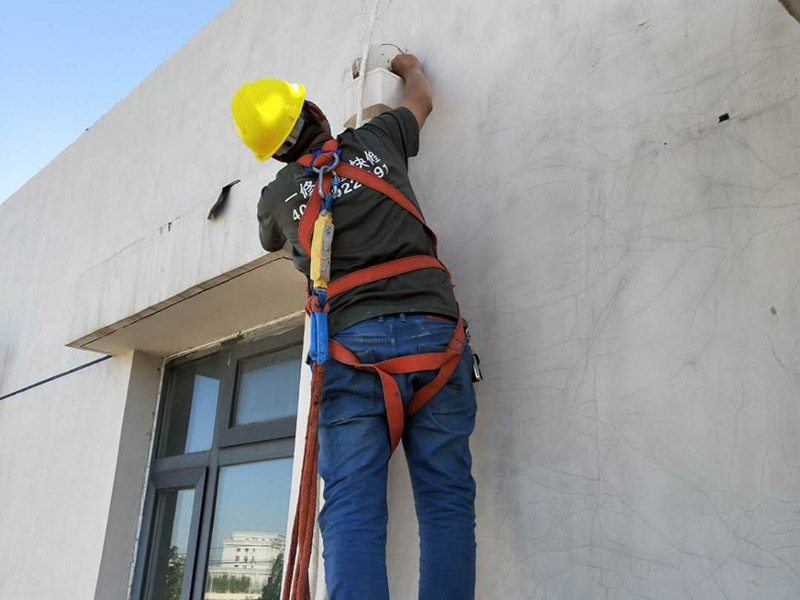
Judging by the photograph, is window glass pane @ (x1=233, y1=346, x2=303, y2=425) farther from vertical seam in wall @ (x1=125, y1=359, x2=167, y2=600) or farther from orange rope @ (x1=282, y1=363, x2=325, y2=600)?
orange rope @ (x1=282, y1=363, x2=325, y2=600)

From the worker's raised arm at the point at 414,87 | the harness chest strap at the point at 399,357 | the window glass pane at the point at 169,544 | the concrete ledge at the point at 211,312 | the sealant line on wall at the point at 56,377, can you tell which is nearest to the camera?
the harness chest strap at the point at 399,357

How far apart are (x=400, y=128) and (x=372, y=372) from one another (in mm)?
683

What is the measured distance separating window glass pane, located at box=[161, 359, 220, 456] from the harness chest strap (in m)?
1.75

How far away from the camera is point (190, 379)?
140 inches

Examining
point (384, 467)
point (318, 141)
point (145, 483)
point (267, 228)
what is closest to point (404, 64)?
point (318, 141)

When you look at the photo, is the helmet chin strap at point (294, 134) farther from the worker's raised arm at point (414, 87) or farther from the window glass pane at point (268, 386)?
the window glass pane at point (268, 386)

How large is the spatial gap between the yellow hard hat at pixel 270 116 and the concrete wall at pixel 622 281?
1.55 feet

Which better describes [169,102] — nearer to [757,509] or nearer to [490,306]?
[490,306]

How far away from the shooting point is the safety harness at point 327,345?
60.6 inches

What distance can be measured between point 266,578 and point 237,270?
3.65 ft

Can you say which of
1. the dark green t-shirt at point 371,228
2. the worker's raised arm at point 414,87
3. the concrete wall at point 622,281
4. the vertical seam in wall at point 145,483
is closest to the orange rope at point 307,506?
the dark green t-shirt at point 371,228

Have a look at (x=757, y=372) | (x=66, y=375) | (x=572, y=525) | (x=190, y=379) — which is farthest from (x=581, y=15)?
(x=66, y=375)

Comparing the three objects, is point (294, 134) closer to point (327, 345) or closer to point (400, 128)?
point (400, 128)

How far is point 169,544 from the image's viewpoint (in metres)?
3.33
